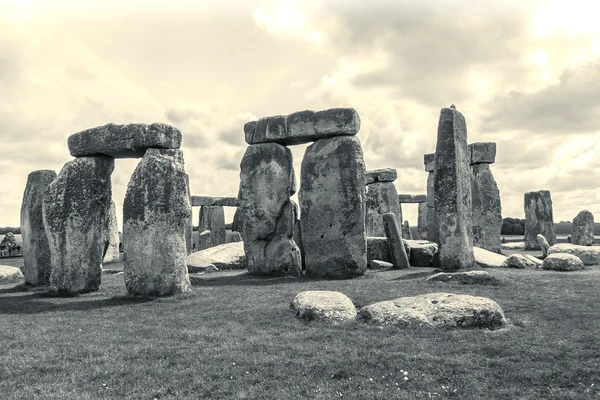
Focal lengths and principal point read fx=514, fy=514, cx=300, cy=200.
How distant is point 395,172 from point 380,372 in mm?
20258

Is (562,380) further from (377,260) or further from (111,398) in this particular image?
(377,260)

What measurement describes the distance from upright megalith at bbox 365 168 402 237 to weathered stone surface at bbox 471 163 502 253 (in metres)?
4.36

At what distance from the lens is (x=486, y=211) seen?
803 inches

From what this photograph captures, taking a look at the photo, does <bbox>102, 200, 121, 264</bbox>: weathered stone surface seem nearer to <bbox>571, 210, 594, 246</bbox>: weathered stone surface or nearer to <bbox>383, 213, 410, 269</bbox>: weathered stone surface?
<bbox>383, 213, 410, 269</bbox>: weathered stone surface

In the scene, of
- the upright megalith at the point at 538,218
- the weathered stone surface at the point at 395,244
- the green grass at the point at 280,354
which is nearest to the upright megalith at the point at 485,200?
the upright megalith at the point at 538,218

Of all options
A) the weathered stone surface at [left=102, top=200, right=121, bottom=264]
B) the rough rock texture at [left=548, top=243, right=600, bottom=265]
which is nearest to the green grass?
the rough rock texture at [left=548, top=243, right=600, bottom=265]

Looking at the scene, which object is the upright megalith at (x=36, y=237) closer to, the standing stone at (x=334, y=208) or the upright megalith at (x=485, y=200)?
the standing stone at (x=334, y=208)

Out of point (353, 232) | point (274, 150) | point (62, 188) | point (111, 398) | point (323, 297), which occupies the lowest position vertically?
point (111, 398)

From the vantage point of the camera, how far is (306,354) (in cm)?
610

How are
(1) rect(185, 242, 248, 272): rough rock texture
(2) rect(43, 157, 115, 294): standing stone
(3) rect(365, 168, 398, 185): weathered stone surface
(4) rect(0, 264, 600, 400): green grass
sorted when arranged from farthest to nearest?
(3) rect(365, 168, 398, 185): weathered stone surface, (1) rect(185, 242, 248, 272): rough rock texture, (2) rect(43, 157, 115, 294): standing stone, (4) rect(0, 264, 600, 400): green grass

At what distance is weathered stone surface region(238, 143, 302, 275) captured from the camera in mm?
14789

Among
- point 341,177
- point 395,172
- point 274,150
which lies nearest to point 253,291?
point 341,177

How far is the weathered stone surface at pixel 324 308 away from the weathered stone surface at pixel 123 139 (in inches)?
178

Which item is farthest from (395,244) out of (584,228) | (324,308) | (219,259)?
(584,228)
